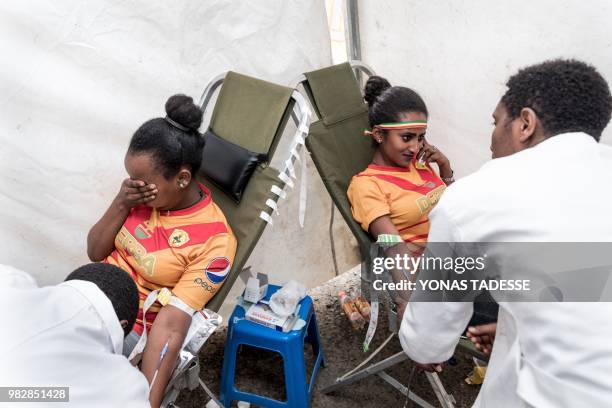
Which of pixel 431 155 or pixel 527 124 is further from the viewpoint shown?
pixel 431 155

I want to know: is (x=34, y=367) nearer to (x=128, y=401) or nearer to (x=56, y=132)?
(x=128, y=401)

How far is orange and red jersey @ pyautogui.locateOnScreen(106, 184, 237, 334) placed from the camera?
1.68 m

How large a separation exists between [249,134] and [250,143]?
46 millimetres

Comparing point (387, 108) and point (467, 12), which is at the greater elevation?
point (467, 12)

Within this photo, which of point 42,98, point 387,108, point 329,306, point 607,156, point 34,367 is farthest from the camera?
point 329,306

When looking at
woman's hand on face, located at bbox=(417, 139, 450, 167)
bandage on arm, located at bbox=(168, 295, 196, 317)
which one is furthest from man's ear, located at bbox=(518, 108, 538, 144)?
bandage on arm, located at bbox=(168, 295, 196, 317)

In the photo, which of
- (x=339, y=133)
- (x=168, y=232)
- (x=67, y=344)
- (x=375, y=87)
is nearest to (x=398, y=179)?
(x=339, y=133)

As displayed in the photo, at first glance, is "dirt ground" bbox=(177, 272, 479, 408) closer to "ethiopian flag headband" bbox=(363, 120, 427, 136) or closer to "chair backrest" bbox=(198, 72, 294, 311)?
"chair backrest" bbox=(198, 72, 294, 311)

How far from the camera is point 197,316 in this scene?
1684mm

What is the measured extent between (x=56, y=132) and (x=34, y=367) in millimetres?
1261

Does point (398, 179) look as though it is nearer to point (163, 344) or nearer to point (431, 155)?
point (431, 155)

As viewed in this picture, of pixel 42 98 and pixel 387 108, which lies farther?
A: pixel 387 108

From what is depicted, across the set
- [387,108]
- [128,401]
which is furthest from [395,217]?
[128,401]

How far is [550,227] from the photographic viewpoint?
0.94 meters
